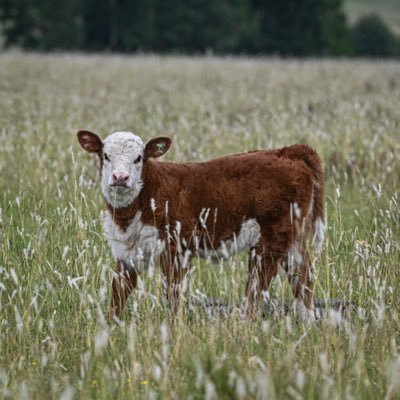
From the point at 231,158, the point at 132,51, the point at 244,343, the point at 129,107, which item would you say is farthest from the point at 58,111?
the point at 132,51

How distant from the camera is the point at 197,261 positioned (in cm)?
589

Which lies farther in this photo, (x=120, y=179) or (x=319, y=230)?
(x=319, y=230)

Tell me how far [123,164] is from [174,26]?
46.7m

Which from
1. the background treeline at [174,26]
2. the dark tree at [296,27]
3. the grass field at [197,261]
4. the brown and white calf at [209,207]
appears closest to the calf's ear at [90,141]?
the brown and white calf at [209,207]

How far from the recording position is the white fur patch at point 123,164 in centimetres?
493

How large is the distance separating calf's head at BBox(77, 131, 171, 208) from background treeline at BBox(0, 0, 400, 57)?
1770 inches

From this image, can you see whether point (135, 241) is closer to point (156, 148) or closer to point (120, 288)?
point (120, 288)

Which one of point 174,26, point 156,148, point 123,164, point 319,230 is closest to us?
point 123,164

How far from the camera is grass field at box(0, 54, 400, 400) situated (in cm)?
365

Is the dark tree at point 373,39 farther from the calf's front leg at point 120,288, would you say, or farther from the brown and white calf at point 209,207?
the calf's front leg at point 120,288

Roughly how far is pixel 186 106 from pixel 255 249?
1013 centimetres

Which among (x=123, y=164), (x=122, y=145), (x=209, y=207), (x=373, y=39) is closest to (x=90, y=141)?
(x=122, y=145)

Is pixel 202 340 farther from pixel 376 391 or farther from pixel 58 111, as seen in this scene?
pixel 58 111

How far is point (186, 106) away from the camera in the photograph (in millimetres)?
15047
